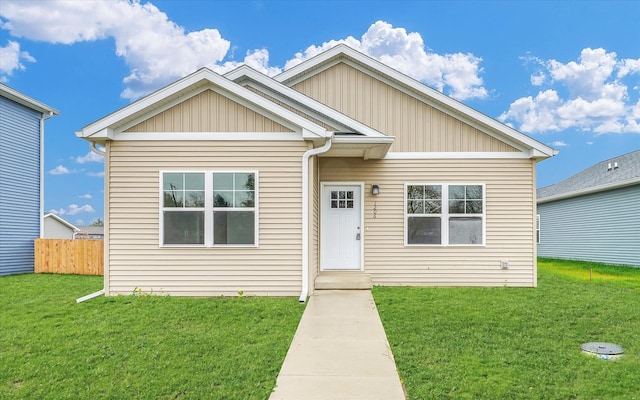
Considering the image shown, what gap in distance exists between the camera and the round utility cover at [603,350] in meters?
4.57

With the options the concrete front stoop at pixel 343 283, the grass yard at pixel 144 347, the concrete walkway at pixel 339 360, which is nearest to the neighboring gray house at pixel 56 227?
the grass yard at pixel 144 347

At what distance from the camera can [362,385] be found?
3.83 metres

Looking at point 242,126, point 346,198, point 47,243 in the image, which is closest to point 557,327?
point 346,198

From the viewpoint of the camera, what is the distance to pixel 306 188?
741cm

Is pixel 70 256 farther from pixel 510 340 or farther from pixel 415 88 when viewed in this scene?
pixel 510 340

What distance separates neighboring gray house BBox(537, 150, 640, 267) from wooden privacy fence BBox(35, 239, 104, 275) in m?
16.7

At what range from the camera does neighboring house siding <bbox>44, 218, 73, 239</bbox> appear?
2645cm

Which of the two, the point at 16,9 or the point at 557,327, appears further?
the point at 16,9

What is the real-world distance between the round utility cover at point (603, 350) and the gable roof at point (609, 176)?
11017mm

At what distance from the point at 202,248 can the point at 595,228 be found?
50.2 feet

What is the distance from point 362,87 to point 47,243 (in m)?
10.7

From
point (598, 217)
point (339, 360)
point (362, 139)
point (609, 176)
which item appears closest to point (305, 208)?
point (362, 139)

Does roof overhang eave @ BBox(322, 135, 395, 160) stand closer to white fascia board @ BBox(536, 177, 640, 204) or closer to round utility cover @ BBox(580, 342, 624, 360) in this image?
round utility cover @ BBox(580, 342, 624, 360)

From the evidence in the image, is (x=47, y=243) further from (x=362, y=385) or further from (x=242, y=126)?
(x=362, y=385)
